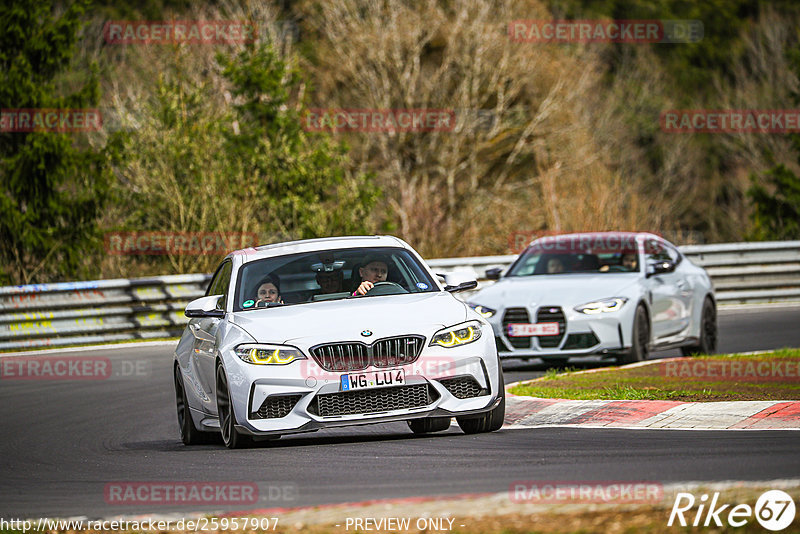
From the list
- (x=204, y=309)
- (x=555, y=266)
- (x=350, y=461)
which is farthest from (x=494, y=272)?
(x=350, y=461)

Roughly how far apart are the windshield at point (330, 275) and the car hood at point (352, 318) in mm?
389

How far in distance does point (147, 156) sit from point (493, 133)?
20.6 m

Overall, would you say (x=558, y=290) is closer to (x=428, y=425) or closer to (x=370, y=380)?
(x=428, y=425)

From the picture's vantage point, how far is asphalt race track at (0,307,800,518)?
24.3 feet

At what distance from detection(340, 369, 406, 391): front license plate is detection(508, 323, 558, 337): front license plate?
5.91 meters

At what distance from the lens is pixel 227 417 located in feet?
32.3

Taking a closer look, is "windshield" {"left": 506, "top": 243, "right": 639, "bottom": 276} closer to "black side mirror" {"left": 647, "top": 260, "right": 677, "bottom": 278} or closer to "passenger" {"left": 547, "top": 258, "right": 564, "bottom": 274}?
"passenger" {"left": 547, "top": 258, "right": 564, "bottom": 274}

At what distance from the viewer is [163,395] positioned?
1538 cm

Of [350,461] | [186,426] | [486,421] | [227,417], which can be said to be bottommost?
[186,426]

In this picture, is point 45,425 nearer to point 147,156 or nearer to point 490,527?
point 490,527

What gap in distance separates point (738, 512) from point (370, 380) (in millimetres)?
3742

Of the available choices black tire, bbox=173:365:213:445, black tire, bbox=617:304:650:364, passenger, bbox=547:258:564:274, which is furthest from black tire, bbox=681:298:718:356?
black tire, bbox=173:365:213:445

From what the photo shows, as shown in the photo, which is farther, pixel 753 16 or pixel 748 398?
pixel 753 16

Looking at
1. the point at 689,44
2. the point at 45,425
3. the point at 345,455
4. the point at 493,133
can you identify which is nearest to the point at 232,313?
the point at 345,455
